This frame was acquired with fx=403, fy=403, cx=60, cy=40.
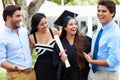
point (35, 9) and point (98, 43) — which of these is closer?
point (98, 43)

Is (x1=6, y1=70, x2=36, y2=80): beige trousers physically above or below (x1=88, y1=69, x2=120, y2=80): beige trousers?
below

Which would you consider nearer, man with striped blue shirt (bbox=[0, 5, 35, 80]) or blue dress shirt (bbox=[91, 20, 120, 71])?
blue dress shirt (bbox=[91, 20, 120, 71])

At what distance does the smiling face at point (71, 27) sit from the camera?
546 cm

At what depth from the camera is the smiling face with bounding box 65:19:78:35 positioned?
546cm

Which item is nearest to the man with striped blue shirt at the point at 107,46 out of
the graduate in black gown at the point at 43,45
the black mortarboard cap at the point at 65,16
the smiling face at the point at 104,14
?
the smiling face at the point at 104,14

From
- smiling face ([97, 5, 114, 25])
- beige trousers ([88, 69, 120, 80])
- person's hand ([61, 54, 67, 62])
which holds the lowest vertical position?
beige trousers ([88, 69, 120, 80])

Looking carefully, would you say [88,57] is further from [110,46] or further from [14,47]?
[14,47]

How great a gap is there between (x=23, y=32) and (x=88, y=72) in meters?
1.06

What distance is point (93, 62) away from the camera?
199 inches

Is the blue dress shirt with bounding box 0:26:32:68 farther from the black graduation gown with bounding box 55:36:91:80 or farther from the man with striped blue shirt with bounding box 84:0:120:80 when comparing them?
the man with striped blue shirt with bounding box 84:0:120:80


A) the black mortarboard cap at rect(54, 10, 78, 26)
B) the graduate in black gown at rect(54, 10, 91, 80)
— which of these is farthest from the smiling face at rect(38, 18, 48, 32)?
the graduate in black gown at rect(54, 10, 91, 80)

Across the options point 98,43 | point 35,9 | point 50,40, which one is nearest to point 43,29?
point 50,40

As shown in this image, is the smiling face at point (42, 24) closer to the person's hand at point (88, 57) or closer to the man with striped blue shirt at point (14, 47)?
the man with striped blue shirt at point (14, 47)

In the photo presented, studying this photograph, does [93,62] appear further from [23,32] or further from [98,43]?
[23,32]
